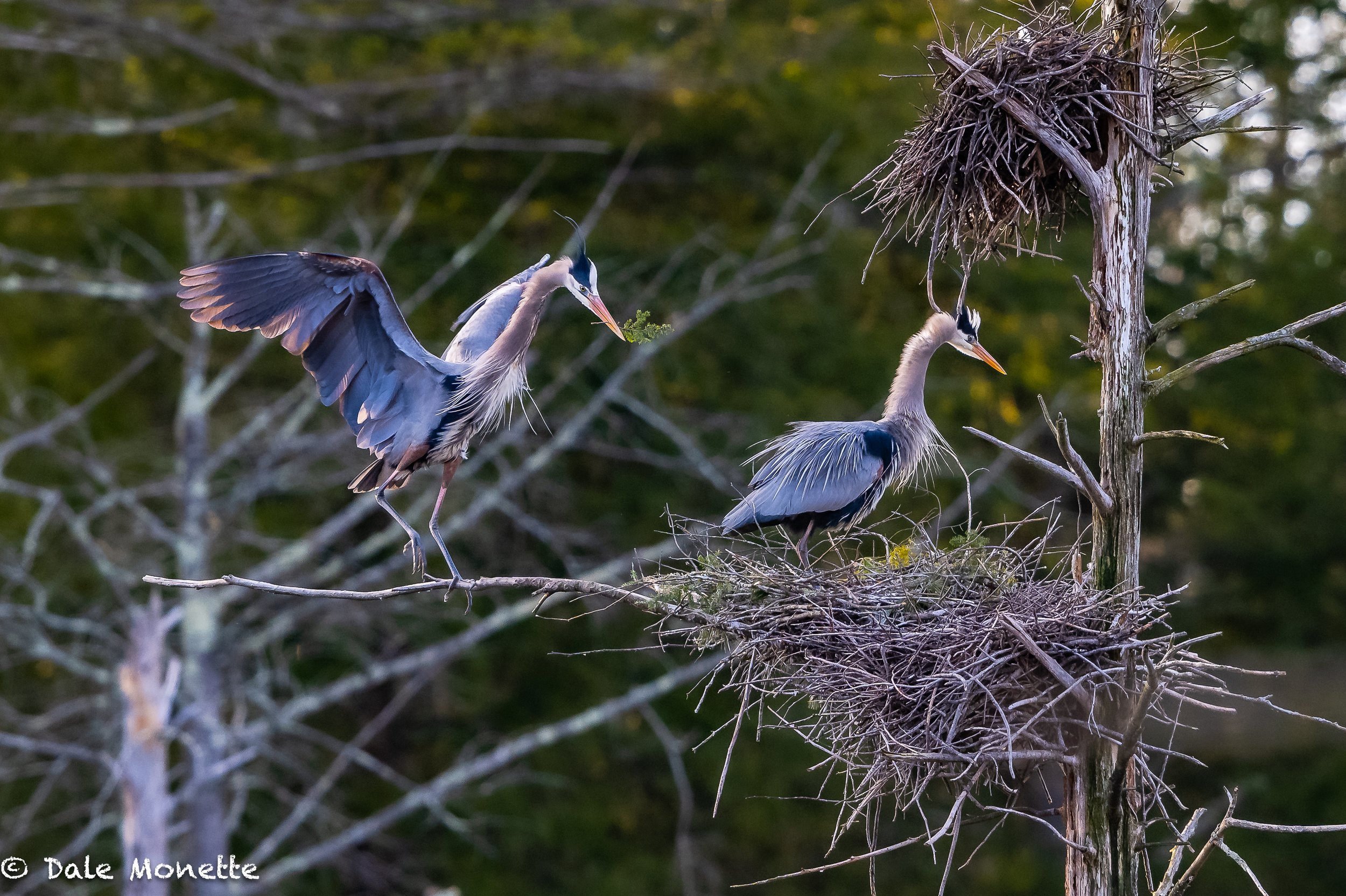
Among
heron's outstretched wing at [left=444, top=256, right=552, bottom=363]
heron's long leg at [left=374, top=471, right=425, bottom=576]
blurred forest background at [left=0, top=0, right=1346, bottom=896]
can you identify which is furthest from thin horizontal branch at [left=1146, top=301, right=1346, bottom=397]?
blurred forest background at [left=0, top=0, right=1346, bottom=896]

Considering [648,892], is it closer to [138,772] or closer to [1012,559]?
[138,772]

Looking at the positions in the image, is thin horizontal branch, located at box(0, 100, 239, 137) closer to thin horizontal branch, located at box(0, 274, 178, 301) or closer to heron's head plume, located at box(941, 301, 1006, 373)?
thin horizontal branch, located at box(0, 274, 178, 301)

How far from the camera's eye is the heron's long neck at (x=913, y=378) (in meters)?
6.33

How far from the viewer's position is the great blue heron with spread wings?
5035mm

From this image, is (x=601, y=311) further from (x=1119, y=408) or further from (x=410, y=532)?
(x=1119, y=408)

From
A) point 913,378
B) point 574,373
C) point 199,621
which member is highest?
point 913,378

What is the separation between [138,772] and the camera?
868cm

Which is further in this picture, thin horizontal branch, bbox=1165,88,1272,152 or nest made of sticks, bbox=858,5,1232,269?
nest made of sticks, bbox=858,5,1232,269

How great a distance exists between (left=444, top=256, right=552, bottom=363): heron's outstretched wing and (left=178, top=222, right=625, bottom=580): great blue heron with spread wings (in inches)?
0.6

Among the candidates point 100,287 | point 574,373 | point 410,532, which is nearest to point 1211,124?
point 410,532

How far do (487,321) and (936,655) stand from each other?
9.01ft

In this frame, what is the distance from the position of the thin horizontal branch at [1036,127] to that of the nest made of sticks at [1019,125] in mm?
20

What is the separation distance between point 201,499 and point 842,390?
661cm

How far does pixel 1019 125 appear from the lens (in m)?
4.25
